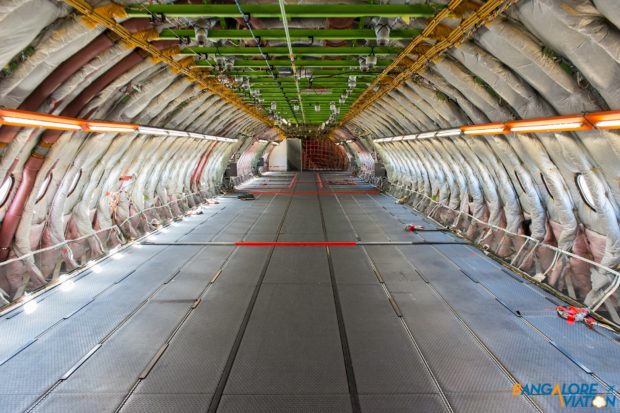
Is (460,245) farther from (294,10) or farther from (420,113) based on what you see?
(294,10)

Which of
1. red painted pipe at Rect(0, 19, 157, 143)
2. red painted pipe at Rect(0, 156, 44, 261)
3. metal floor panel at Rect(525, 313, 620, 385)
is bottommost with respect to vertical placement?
metal floor panel at Rect(525, 313, 620, 385)

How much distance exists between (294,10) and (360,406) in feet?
19.6

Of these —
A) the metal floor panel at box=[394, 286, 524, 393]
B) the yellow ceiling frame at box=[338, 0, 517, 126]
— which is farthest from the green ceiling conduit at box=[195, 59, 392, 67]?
the metal floor panel at box=[394, 286, 524, 393]

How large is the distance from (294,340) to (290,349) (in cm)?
27

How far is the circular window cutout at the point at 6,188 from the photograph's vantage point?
23.8 ft

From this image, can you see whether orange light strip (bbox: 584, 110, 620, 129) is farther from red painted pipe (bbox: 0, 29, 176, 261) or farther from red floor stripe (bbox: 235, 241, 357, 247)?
red painted pipe (bbox: 0, 29, 176, 261)

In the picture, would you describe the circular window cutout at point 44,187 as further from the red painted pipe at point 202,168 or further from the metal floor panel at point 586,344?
the red painted pipe at point 202,168

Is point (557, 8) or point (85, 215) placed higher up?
point (557, 8)

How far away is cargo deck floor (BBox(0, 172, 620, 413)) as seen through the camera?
14.1 feet

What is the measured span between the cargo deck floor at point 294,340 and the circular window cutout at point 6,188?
2263 mm

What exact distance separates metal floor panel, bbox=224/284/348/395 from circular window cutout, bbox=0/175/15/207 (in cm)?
570

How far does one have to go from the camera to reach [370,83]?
11836 millimetres

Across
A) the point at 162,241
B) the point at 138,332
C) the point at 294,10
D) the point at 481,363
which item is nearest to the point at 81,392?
the point at 138,332

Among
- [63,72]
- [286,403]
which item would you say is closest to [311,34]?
[63,72]
